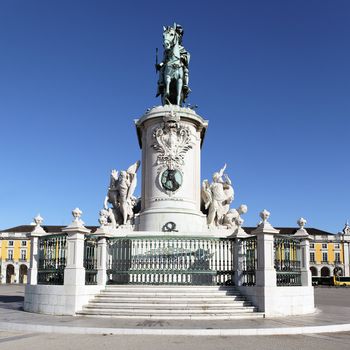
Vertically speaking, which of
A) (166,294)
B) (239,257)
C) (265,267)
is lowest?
(166,294)

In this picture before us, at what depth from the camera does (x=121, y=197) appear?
22.3 m

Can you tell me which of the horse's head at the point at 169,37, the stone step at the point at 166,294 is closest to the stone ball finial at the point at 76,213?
the stone step at the point at 166,294

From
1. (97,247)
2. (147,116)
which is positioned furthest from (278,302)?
(147,116)

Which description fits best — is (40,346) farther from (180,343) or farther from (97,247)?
(97,247)

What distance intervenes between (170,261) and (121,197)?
7.13m

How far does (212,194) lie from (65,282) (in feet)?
31.7

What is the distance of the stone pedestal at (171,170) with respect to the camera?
20.2m

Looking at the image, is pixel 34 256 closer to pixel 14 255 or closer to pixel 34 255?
pixel 34 255

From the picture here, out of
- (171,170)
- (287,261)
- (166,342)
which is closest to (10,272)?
(171,170)

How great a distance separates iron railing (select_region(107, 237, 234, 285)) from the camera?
15.7 metres

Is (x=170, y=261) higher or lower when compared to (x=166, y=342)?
higher

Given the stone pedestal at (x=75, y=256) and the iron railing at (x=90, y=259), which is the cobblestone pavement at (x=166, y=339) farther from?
the iron railing at (x=90, y=259)

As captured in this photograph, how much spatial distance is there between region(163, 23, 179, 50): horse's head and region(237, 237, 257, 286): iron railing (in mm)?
12405

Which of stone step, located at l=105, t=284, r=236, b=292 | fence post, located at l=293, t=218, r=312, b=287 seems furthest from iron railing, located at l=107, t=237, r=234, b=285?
fence post, located at l=293, t=218, r=312, b=287
